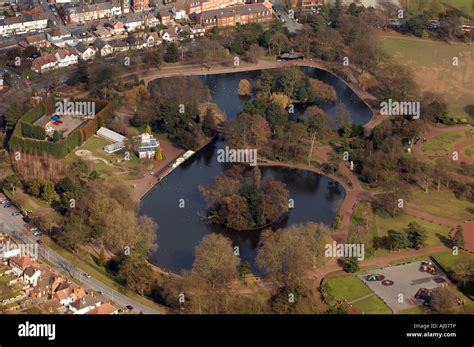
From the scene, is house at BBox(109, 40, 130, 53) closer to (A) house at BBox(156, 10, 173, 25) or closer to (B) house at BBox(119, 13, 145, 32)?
(B) house at BBox(119, 13, 145, 32)

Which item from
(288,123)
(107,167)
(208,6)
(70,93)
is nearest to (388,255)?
(288,123)

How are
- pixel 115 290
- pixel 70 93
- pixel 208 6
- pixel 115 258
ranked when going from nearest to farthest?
pixel 115 290
pixel 115 258
pixel 70 93
pixel 208 6

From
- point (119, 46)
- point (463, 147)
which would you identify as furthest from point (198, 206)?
point (119, 46)

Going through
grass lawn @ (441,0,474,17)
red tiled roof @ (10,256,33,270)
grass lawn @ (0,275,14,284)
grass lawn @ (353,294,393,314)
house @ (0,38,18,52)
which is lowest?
house @ (0,38,18,52)

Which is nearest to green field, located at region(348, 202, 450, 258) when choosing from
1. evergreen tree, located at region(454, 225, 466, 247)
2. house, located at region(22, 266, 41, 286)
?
evergreen tree, located at region(454, 225, 466, 247)

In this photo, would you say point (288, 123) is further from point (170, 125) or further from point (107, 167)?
point (107, 167)

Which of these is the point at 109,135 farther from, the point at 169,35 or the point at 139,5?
the point at 139,5
